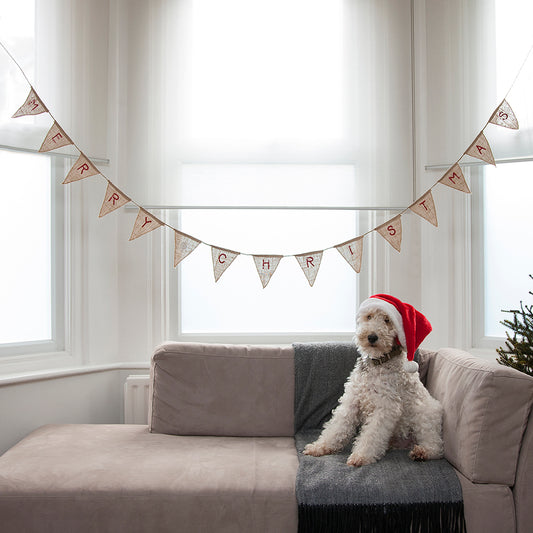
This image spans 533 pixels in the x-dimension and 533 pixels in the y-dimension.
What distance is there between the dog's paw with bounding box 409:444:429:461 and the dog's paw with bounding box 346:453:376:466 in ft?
0.51

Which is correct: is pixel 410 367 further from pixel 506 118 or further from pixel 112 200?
pixel 112 200

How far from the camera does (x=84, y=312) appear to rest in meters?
2.67

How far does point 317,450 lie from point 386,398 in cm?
33

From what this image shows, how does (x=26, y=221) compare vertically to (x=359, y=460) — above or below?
above

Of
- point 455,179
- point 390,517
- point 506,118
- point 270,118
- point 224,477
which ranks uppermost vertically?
point 270,118

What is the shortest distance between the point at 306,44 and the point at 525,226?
1.49 metres

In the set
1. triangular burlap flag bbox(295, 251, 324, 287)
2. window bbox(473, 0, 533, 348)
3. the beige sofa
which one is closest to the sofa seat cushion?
the beige sofa

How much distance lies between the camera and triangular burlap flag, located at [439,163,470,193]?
2.30 meters

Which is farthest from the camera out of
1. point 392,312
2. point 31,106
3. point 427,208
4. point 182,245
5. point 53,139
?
point 182,245

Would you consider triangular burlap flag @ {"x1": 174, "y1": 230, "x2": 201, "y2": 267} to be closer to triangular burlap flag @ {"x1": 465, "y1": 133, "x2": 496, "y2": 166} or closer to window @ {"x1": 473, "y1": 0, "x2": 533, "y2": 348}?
triangular burlap flag @ {"x1": 465, "y1": 133, "x2": 496, "y2": 166}

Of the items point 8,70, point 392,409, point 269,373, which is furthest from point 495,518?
point 8,70

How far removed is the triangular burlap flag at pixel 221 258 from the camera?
252cm

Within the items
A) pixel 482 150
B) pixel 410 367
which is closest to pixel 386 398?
pixel 410 367

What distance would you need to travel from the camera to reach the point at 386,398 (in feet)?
6.35
